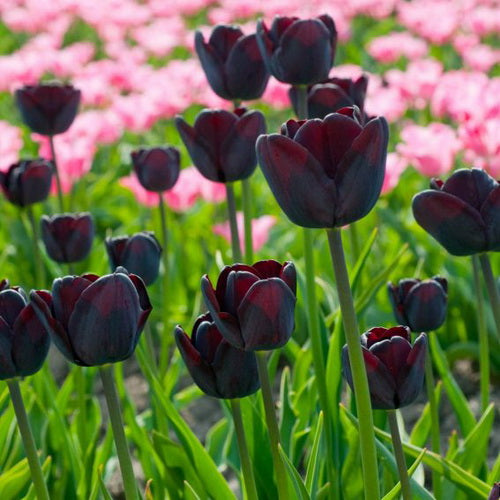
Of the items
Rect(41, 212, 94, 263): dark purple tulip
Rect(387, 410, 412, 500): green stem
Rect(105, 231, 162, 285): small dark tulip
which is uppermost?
Rect(41, 212, 94, 263): dark purple tulip

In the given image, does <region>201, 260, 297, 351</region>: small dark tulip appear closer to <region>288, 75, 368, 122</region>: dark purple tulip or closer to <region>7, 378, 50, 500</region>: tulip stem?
<region>7, 378, 50, 500</region>: tulip stem

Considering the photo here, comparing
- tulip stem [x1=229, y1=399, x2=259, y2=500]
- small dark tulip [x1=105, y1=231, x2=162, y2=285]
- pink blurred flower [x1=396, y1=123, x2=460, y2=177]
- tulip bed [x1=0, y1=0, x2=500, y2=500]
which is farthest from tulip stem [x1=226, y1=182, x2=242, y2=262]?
pink blurred flower [x1=396, y1=123, x2=460, y2=177]

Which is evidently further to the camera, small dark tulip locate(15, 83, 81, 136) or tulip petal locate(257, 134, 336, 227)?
small dark tulip locate(15, 83, 81, 136)

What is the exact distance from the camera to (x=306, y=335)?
250 centimetres

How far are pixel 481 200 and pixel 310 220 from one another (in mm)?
279

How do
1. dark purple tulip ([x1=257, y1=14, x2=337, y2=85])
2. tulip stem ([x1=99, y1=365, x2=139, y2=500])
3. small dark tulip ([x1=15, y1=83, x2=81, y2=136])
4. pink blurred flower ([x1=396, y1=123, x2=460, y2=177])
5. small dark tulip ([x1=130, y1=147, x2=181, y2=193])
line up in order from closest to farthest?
tulip stem ([x1=99, y1=365, x2=139, y2=500])
dark purple tulip ([x1=257, y1=14, x2=337, y2=85])
small dark tulip ([x1=130, y1=147, x2=181, y2=193])
small dark tulip ([x1=15, y1=83, x2=81, y2=136])
pink blurred flower ([x1=396, y1=123, x2=460, y2=177])

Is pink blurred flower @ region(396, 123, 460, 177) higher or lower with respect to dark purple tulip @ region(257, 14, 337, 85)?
lower

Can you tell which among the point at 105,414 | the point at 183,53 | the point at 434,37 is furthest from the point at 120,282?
the point at 183,53

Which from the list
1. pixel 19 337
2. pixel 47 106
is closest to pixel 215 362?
pixel 19 337

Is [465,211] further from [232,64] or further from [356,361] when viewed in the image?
[232,64]

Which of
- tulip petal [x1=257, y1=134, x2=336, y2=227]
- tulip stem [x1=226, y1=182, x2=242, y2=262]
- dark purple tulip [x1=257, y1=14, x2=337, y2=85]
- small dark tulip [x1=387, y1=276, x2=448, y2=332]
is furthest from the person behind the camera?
tulip stem [x1=226, y1=182, x2=242, y2=262]

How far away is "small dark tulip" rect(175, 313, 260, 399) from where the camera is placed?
3.52ft

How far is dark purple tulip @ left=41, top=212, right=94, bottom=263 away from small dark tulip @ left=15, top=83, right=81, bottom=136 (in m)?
0.37

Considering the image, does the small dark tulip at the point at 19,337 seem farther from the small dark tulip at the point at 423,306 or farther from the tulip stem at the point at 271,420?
the small dark tulip at the point at 423,306
